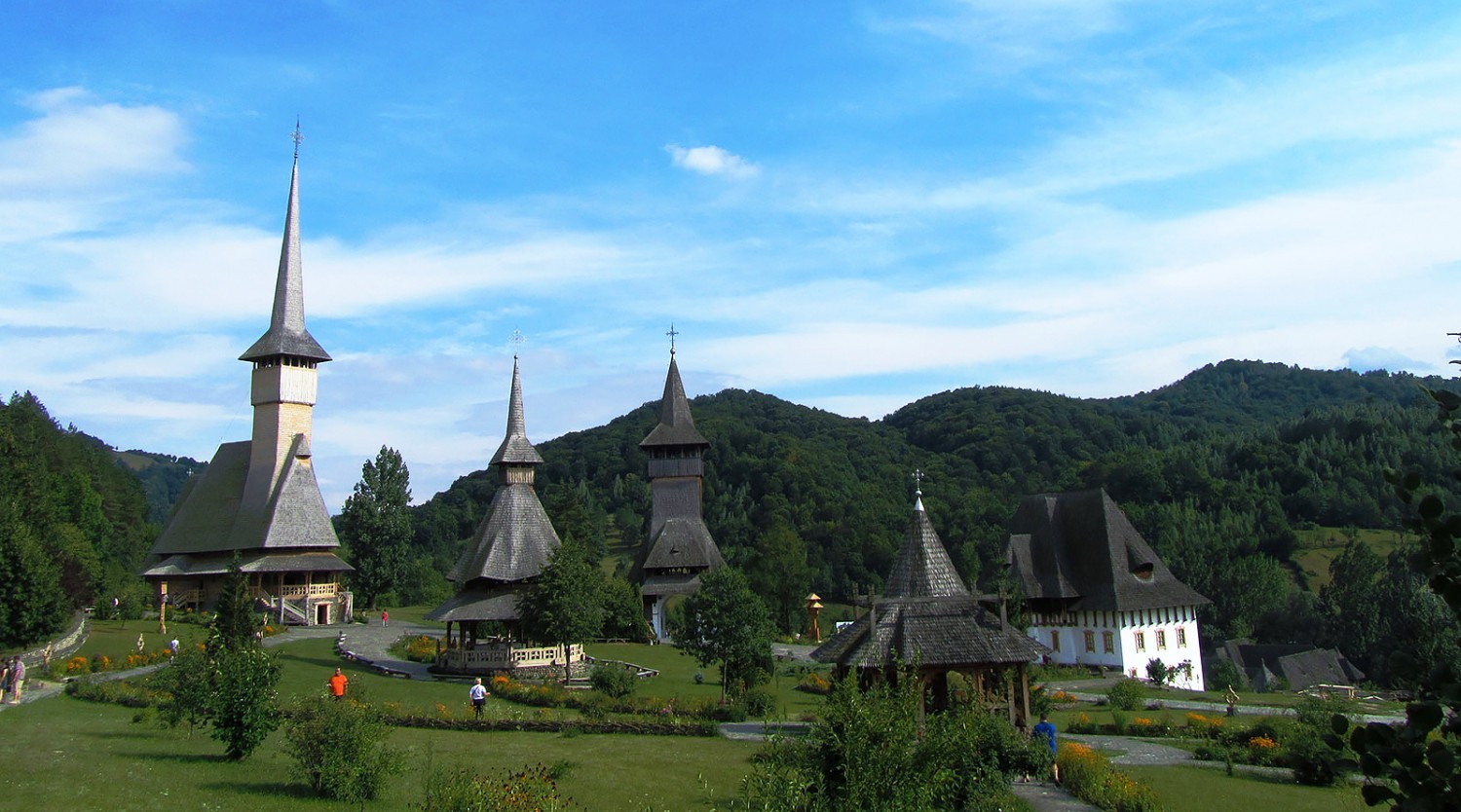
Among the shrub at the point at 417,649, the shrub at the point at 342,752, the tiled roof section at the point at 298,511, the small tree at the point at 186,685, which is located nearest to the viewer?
the shrub at the point at 342,752

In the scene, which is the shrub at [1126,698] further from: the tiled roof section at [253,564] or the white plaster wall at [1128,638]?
the tiled roof section at [253,564]

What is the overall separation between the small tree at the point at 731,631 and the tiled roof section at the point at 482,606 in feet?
24.2

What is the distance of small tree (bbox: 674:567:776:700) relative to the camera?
92.1 ft

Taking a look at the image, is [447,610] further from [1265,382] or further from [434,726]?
[1265,382]

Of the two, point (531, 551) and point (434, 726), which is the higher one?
point (531, 551)

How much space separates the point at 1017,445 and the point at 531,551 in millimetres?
86186

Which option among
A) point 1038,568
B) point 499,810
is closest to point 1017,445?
point 1038,568

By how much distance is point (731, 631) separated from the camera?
28047 mm

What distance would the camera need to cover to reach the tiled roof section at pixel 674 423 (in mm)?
56531

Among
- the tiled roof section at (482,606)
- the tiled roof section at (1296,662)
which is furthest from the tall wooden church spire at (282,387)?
the tiled roof section at (1296,662)

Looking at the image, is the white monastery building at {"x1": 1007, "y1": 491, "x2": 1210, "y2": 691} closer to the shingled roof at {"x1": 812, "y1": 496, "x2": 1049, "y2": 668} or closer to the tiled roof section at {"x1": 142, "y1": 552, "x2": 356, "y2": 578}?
the shingled roof at {"x1": 812, "y1": 496, "x2": 1049, "y2": 668}

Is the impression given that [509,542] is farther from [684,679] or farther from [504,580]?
[684,679]

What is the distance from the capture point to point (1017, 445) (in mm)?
111938

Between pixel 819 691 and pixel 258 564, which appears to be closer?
pixel 819 691
